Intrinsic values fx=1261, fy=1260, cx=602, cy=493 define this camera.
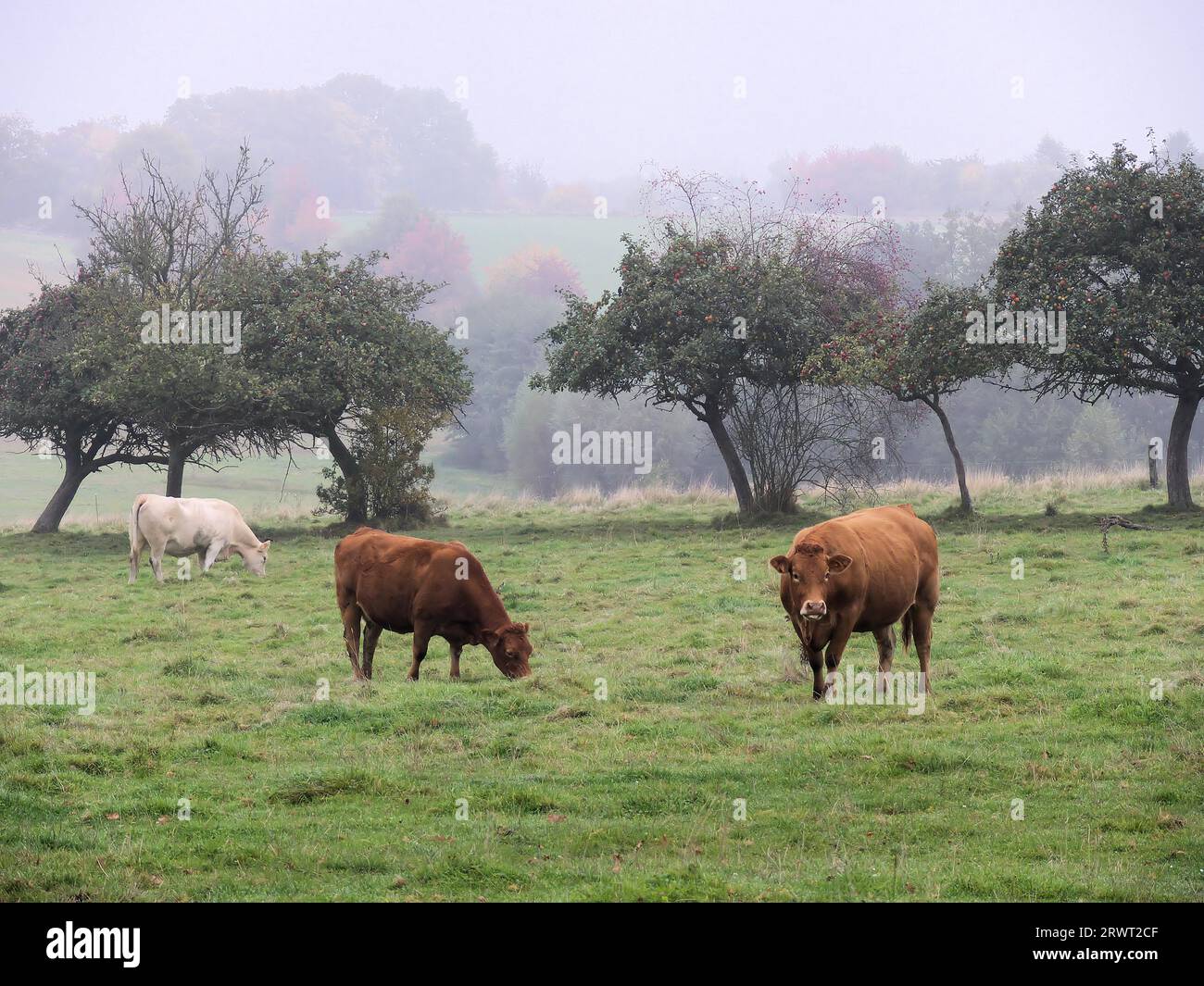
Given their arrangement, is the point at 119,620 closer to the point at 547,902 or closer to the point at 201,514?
the point at 201,514

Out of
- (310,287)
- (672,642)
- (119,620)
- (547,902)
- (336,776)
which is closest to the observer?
Result: (547,902)

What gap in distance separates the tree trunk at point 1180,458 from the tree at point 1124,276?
0.03 metres

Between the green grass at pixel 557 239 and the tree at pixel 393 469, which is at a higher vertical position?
the green grass at pixel 557 239

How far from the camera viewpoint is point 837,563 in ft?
37.8

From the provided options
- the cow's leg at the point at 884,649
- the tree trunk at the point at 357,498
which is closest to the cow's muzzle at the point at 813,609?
the cow's leg at the point at 884,649

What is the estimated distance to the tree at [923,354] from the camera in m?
26.6

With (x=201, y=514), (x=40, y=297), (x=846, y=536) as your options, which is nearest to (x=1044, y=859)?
(x=846, y=536)

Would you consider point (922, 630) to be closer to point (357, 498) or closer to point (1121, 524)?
point (1121, 524)

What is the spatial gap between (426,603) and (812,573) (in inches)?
170

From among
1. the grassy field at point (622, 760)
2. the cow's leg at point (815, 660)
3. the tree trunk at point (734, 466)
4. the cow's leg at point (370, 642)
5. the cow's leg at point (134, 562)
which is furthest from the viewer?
the tree trunk at point (734, 466)

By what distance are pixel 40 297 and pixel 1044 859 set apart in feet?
112

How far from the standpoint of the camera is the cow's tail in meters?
13.0

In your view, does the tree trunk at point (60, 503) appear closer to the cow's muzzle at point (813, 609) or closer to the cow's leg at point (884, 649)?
the cow's leg at point (884, 649)
